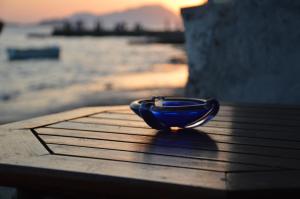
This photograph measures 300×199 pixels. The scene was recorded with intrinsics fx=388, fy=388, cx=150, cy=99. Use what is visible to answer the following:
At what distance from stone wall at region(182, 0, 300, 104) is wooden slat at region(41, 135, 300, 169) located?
2.12m

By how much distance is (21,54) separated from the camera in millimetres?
23750

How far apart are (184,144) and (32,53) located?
24.1 metres

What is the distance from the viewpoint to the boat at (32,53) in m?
23.5

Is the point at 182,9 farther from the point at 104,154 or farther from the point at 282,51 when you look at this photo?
the point at 104,154

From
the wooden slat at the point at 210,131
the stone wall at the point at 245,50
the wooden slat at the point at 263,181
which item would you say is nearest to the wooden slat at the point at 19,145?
the wooden slat at the point at 210,131

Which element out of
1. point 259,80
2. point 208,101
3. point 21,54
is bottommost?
point 21,54

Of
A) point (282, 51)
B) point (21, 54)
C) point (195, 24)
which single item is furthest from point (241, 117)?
point (21, 54)

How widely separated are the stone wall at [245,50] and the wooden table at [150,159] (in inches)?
63.0

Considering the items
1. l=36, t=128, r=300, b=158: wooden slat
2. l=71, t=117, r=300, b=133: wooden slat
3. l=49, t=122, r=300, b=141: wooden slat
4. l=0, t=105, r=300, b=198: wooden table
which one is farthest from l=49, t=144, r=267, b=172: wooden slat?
l=71, t=117, r=300, b=133: wooden slat

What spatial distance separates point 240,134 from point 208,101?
0.20m

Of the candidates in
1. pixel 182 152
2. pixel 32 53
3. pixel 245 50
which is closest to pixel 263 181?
pixel 182 152

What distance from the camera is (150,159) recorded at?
1178 millimetres

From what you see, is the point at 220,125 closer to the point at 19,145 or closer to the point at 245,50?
the point at 19,145

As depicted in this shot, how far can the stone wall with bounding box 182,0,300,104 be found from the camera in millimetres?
3213
